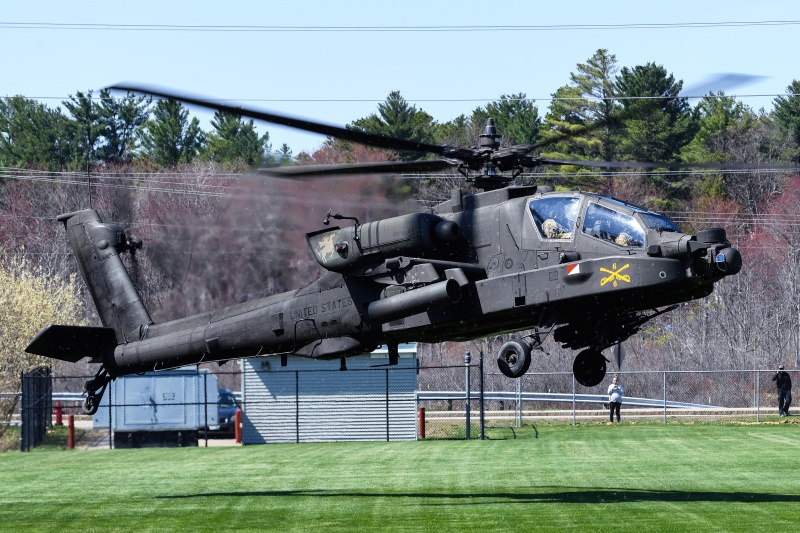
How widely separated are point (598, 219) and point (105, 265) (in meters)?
12.2

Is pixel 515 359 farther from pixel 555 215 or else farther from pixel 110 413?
pixel 110 413

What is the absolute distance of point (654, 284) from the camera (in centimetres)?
1662

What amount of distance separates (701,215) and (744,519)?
5816 centimetres

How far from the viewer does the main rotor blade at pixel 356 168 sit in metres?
18.5

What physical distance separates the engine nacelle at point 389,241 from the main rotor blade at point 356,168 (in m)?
0.81

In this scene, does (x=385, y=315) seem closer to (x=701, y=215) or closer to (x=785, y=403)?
(x=785, y=403)

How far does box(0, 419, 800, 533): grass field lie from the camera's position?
59.5 feet

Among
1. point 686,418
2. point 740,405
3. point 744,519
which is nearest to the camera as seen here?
point 744,519

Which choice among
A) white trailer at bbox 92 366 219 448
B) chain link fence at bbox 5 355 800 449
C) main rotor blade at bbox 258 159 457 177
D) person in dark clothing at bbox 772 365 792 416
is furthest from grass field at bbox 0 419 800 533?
person in dark clothing at bbox 772 365 792 416

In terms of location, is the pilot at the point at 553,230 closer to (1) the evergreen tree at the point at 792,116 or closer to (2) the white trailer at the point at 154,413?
(2) the white trailer at the point at 154,413

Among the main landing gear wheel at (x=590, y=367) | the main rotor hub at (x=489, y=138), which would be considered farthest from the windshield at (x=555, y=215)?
the main landing gear wheel at (x=590, y=367)

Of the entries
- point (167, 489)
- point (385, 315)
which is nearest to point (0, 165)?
point (167, 489)

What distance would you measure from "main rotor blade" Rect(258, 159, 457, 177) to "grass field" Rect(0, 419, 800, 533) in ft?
18.3

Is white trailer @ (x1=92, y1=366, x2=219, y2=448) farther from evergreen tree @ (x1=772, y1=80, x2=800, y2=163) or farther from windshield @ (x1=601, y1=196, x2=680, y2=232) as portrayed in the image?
evergreen tree @ (x1=772, y1=80, x2=800, y2=163)
